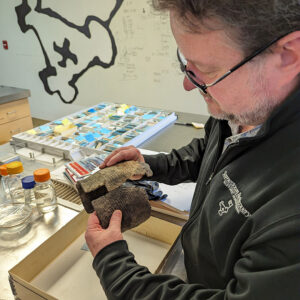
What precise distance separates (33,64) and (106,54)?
133 cm

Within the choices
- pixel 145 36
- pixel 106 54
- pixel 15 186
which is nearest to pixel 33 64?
pixel 106 54

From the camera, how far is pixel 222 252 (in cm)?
58

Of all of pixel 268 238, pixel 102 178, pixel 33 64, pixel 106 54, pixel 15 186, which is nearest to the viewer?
pixel 268 238

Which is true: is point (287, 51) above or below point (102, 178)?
above

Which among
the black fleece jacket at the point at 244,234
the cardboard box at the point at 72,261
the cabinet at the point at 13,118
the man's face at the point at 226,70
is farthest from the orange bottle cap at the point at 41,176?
the cabinet at the point at 13,118

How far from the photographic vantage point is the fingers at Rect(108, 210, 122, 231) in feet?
2.33

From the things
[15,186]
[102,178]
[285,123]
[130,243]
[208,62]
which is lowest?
[130,243]

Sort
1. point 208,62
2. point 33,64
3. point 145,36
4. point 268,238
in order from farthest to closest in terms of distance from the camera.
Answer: point 33,64 < point 145,36 < point 208,62 < point 268,238

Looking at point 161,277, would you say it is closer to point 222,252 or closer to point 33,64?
point 222,252

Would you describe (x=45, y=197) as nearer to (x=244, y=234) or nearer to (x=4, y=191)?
(x=4, y=191)

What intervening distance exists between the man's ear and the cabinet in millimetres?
3040

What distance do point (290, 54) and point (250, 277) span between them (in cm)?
42

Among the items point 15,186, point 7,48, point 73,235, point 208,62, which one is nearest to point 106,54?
point 7,48

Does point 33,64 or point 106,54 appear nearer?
point 106,54
